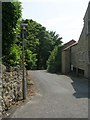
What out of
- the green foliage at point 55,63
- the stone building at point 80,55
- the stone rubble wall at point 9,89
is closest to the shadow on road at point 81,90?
the stone rubble wall at point 9,89

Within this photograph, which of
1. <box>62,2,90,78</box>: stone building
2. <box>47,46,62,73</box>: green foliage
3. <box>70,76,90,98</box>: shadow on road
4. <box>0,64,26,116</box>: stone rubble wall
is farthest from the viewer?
<box>47,46,62,73</box>: green foliage

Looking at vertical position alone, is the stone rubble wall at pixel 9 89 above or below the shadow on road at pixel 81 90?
above

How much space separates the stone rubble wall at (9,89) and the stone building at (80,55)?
15.8 m

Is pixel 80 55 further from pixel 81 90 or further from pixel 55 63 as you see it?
pixel 81 90

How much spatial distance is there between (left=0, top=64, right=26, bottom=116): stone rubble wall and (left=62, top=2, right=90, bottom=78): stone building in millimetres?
15834

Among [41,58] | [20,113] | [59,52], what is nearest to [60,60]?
[59,52]

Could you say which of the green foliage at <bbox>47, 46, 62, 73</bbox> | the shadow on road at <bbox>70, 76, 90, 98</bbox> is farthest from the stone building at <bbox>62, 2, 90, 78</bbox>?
the shadow on road at <bbox>70, 76, 90, 98</bbox>

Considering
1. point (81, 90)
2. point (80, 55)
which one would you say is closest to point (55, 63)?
point (80, 55)

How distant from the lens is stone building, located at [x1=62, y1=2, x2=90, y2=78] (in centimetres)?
3031

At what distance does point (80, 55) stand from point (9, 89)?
2277 centimetres

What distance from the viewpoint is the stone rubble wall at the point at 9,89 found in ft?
38.3

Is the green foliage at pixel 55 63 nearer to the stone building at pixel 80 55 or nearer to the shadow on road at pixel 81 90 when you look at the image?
the stone building at pixel 80 55

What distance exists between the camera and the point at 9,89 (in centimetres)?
1295

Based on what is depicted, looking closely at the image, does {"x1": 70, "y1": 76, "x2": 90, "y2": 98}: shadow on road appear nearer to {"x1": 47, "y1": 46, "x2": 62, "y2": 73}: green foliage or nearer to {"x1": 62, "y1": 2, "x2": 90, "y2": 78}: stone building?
{"x1": 62, "y1": 2, "x2": 90, "y2": 78}: stone building
